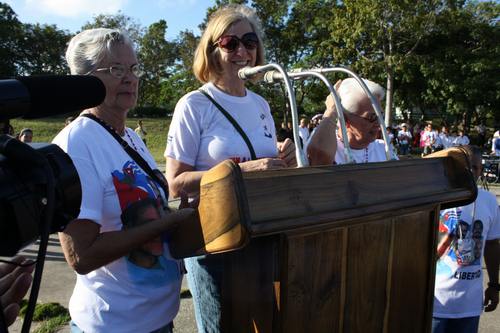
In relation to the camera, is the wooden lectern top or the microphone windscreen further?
the wooden lectern top

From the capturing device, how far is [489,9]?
2428 centimetres

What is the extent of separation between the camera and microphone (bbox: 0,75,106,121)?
2.56 ft

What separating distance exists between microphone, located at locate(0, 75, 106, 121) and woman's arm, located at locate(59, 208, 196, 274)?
0.47m

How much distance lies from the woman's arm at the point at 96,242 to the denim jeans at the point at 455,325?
78.2 inches

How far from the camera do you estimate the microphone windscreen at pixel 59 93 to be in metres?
0.83

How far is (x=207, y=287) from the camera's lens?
1695 millimetres

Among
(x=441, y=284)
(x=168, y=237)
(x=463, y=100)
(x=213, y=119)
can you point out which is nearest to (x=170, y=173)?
(x=213, y=119)

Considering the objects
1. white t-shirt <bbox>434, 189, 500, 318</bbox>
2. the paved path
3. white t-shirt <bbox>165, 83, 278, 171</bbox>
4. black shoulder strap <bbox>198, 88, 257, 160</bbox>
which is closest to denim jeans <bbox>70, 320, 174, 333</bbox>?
white t-shirt <bbox>165, 83, 278, 171</bbox>

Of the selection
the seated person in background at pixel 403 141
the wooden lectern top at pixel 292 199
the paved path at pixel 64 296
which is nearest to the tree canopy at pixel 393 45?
the seated person in background at pixel 403 141

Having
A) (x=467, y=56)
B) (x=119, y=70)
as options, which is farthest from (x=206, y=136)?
(x=467, y=56)

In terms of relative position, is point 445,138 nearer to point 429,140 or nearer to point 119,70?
point 429,140

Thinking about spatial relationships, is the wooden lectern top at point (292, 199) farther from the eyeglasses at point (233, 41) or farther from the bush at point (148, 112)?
the bush at point (148, 112)

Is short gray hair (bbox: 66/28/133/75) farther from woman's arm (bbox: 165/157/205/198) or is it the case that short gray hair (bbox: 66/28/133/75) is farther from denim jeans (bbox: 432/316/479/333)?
denim jeans (bbox: 432/316/479/333)

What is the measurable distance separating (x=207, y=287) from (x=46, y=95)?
1.05 metres
